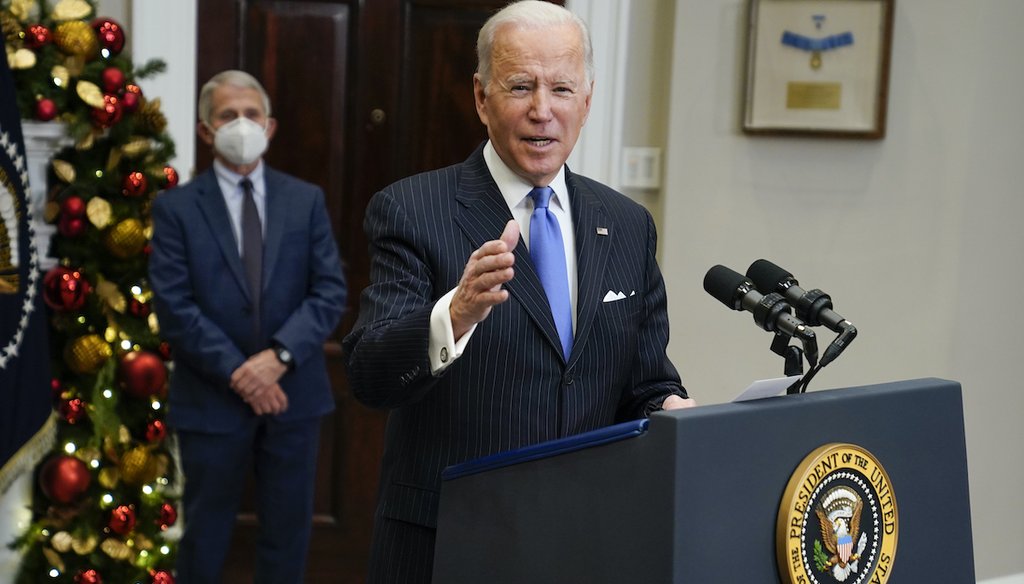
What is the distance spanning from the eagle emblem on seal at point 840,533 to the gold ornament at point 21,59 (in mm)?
2647

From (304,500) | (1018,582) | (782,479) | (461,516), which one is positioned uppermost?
(782,479)

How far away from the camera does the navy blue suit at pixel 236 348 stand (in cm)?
332

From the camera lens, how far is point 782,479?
1.25 meters

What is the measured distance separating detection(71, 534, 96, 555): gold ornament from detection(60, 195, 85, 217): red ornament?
923 millimetres

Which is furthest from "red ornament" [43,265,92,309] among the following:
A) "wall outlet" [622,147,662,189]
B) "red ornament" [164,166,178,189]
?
"wall outlet" [622,147,662,189]

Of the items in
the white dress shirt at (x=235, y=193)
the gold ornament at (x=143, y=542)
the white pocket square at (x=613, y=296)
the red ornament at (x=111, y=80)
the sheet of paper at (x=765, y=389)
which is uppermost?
the red ornament at (x=111, y=80)

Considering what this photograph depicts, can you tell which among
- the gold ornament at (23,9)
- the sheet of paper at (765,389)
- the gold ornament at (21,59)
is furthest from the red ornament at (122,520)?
the sheet of paper at (765,389)

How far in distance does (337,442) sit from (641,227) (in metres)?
2.70

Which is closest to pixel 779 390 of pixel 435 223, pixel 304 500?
pixel 435 223

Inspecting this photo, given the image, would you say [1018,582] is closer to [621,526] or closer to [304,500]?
[304,500]

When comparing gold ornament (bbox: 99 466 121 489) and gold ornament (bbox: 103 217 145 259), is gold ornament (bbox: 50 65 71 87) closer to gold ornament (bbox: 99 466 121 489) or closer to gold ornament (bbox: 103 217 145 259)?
gold ornament (bbox: 103 217 145 259)

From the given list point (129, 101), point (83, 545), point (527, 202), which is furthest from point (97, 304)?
point (527, 202)

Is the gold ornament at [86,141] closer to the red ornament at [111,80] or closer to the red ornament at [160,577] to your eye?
the red ornament at [111,80]

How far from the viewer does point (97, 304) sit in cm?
334
